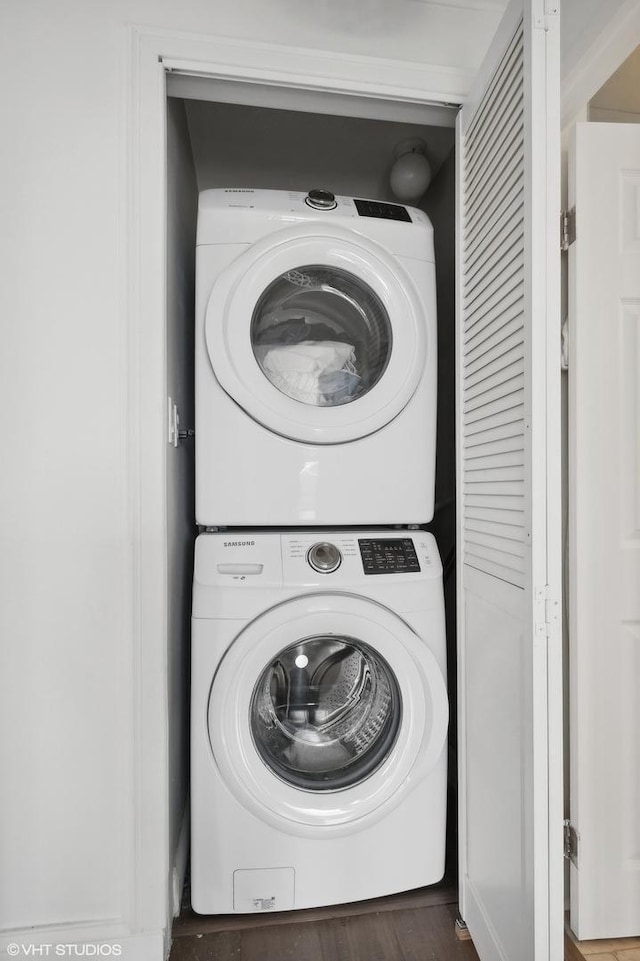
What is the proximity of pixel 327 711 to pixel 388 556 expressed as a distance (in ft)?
1.41

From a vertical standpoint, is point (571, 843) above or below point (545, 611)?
below

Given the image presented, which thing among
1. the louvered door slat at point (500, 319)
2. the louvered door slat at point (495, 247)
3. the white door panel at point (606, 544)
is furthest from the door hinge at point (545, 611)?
the louvered door slat at point (495, 247)

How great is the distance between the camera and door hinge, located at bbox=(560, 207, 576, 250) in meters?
1.37

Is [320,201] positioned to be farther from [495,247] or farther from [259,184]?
[259,184]

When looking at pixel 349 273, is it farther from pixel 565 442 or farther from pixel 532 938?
pixel 532 938

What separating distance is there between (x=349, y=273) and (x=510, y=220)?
449 millimetres

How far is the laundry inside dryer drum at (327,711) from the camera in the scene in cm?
141

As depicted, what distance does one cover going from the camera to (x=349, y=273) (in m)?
1.47

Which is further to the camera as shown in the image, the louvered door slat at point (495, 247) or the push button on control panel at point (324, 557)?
the push button on control panel at point (324, 557)

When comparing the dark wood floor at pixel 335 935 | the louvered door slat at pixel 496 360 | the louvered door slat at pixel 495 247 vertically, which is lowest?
the dark wood floor at pixel 335 935

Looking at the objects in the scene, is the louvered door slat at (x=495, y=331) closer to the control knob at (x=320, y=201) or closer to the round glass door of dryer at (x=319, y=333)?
the round glass door of dryer at (x=319, y=333)

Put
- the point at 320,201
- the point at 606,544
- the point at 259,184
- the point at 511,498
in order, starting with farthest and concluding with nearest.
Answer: the point at 259,184 → the point at 320,201 → the point at 606,544 → the point at 511,498

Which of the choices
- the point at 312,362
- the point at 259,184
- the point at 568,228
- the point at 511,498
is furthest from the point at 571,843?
the point at 259,184

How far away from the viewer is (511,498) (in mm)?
1151
